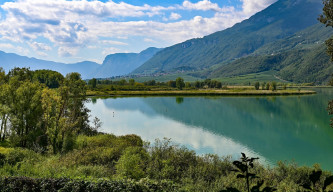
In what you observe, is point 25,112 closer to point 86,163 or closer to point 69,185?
point 86,163

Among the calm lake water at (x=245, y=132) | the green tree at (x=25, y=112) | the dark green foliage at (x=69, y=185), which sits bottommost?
the calm lake water at (x=245, y=132)

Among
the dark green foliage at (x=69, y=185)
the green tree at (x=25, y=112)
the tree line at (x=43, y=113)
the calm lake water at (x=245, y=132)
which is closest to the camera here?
the dark green foliage at (x=69, y=185)

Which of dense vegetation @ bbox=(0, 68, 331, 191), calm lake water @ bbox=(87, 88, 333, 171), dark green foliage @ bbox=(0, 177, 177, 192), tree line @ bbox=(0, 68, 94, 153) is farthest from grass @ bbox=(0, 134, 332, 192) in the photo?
calm lake water @ bbox=(87, 88, 333, 171)

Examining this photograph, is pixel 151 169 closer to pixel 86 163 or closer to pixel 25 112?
pixel 86 163

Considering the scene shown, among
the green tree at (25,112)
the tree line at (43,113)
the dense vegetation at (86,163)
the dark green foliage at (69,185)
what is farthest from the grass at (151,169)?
the green tree at (25,112)

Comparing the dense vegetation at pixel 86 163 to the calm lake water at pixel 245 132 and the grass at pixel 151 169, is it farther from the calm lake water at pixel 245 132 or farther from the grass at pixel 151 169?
the calm lake water at pixel 245 132

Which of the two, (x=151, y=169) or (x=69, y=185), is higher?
(x=69, y=185)

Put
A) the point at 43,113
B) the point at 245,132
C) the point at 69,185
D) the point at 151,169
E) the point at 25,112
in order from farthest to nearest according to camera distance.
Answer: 1. the point at 245,132
2. the point at 43,113
3. the point at 25,112
4. the point at 151,169
5. the point at 69,185

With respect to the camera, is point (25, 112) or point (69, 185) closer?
point (69, 185)

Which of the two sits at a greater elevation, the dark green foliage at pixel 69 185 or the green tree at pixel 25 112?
the green tree at pixel 25 112

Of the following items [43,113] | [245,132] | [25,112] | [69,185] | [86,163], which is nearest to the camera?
[69,185]

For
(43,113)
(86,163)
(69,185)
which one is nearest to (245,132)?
(86,163)

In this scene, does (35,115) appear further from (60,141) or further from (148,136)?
(148,136)

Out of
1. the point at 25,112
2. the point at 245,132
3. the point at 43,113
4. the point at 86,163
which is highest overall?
the point at 25,112
